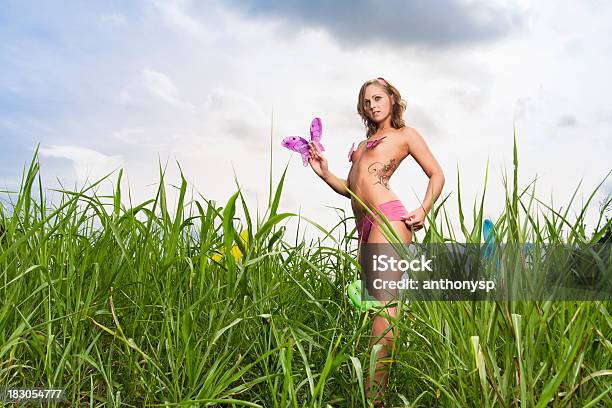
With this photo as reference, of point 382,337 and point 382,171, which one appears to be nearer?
point 382,337

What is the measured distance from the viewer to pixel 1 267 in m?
2.27

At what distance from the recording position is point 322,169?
3.71 metres

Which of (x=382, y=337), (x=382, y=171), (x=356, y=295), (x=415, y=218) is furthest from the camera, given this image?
(x=382, y=171)

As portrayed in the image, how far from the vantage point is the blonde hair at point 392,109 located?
3682 mm

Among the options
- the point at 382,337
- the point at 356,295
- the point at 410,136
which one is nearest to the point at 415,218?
the point at 410,136

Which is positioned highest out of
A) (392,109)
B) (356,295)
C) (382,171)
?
(392,109)

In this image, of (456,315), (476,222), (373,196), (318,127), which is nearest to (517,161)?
(476,222)

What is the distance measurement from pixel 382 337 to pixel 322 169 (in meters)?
1.85

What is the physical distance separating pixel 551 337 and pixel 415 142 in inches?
80.5

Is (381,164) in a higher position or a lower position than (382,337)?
higher

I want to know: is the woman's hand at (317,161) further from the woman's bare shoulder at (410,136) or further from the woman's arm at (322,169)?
the woman's bare shoulder at (410,136)

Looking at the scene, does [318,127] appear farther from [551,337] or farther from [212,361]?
[551,337]

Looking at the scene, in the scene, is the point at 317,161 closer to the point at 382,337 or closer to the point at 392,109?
the point at 392,109

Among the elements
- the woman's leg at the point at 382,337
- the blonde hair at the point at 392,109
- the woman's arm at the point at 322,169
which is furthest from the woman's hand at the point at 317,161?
the woman's leg at the point at 382,337
